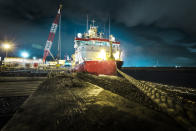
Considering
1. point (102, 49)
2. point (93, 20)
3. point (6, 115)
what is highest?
point (93, 20)

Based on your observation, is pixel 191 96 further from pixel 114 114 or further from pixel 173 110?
pixel 114 114

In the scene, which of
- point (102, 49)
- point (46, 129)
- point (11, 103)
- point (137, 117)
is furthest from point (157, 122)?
point (102, 49)

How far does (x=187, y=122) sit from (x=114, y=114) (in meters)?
0.90

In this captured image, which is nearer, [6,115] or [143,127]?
[143,127]

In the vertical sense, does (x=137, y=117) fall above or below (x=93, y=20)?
below

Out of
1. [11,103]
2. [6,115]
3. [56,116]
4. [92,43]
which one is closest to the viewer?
[56,116]

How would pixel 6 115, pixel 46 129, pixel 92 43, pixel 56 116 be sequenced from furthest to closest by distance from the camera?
pixel 92 43, pixel 6 115, pixel 56 116, pixel 46 129

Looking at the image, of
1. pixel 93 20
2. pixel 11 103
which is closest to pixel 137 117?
pixel 11 103

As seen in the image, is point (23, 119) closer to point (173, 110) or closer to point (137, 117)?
point (137, 117)

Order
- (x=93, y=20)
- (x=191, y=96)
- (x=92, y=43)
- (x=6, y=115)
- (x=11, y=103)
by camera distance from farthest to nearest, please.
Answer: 1. (x=93, y=20)
2. (x=92, y=43)
3. (x=11, y=103)
4. (x=191, y=96)
5. (x=6, y=115)

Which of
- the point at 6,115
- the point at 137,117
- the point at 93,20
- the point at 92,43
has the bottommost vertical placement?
the point at 6,115

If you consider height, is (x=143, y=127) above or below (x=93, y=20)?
below

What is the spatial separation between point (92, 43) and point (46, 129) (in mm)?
14024

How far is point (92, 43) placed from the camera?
14.2 meters
